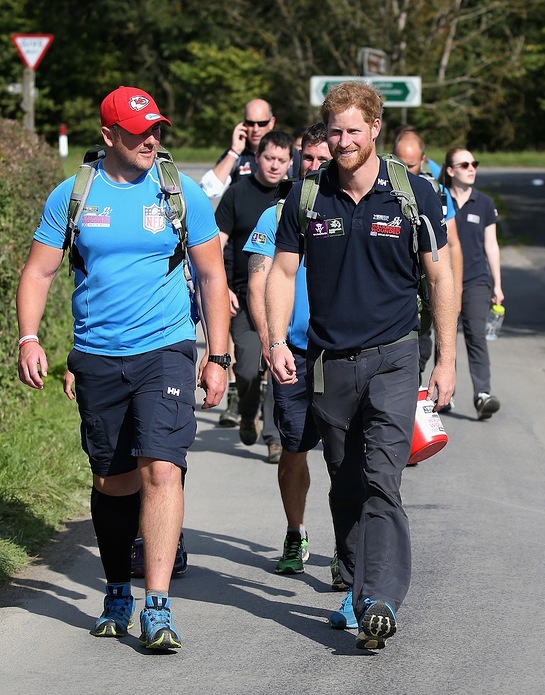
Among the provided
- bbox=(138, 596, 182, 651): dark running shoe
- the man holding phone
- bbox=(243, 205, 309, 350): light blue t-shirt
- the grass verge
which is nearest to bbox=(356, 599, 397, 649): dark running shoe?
bbox=(138, 596, 182, 651): dark running shoe

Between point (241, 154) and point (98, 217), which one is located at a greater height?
point (98, 217)

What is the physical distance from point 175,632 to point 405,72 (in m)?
47.4

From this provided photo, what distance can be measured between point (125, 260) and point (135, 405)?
0.57m

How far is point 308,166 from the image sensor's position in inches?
282

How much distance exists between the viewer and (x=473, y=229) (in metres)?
10.9

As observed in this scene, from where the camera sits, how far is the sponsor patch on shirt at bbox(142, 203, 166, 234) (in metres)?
5.43

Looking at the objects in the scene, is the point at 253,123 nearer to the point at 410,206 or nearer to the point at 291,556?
the point at 291,556

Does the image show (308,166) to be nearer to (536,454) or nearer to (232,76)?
(536,454)

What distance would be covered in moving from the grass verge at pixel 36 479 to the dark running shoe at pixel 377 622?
1991mm

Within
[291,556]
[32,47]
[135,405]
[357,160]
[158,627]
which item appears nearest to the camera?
[158,627]

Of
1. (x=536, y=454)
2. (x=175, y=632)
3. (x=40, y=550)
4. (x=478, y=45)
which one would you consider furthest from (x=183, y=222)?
(x=478, y=45)

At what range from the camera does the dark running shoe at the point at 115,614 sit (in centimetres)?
558

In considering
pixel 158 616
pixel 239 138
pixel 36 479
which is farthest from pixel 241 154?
pixel 158 616

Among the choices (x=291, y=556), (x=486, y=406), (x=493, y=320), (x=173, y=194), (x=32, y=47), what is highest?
(x=173, y=194)
